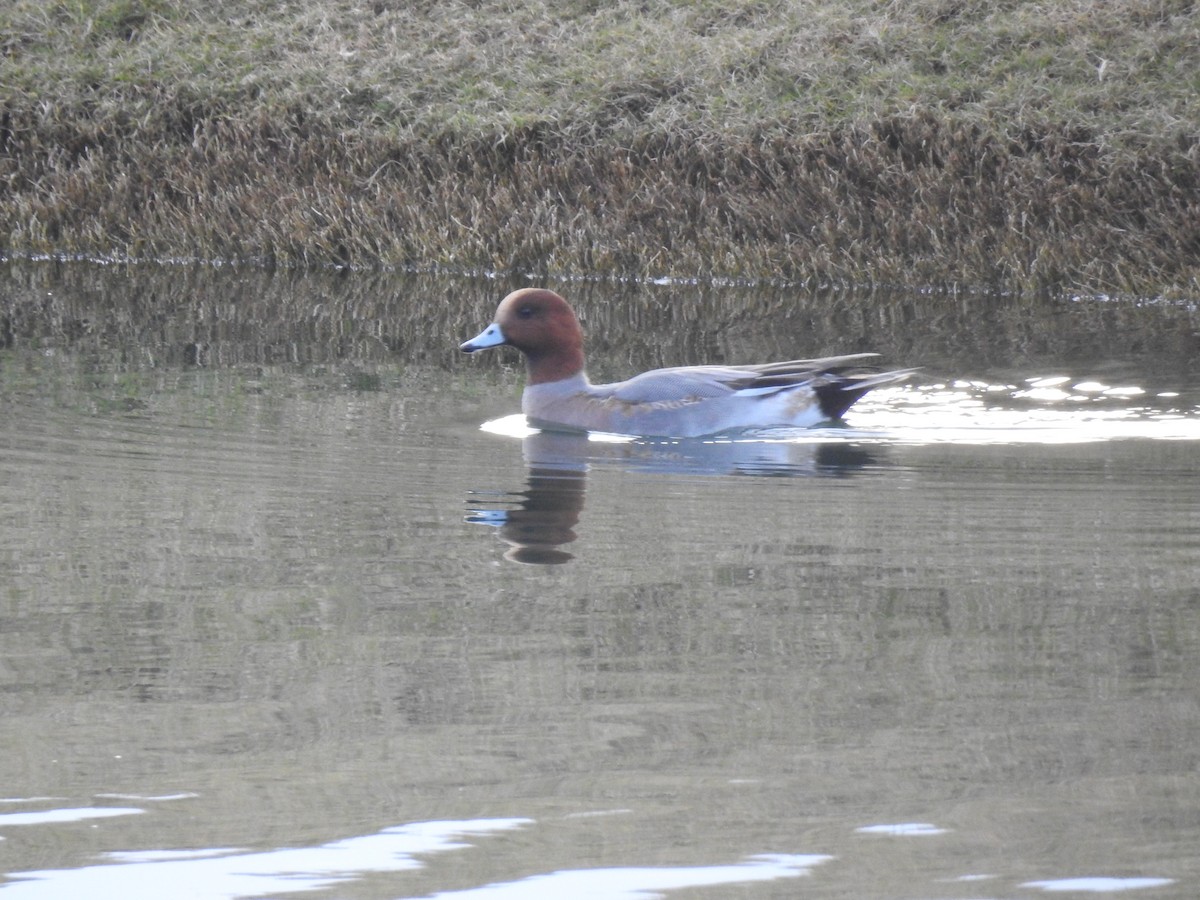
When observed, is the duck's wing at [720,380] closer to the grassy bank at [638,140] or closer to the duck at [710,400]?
the duck at [710,400]

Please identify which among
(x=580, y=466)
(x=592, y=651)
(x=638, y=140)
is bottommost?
(x=592, y=651)

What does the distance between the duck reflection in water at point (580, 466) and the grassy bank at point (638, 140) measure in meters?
7.62

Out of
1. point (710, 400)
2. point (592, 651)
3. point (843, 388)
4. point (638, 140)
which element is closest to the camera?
point (592, 651)

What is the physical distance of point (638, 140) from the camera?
1717 centimetres

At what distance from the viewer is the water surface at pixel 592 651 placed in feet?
9.00

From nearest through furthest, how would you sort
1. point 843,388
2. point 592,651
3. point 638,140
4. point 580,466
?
point 592,651 → point 580,466 → point 843,388 → point 638,140

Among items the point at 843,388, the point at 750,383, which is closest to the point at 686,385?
the point at 750,383

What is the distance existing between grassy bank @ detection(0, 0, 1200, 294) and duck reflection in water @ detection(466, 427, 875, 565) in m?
7.62

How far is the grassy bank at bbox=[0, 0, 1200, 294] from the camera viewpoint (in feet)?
49.8

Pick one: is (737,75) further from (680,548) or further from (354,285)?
(680,548)

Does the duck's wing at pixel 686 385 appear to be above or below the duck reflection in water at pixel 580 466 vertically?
above

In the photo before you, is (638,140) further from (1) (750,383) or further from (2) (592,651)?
(2) (592,651)

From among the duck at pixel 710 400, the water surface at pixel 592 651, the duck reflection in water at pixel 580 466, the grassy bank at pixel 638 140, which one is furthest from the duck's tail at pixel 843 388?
the grassy bank at pixel 638 140

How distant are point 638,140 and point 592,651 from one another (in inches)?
538
